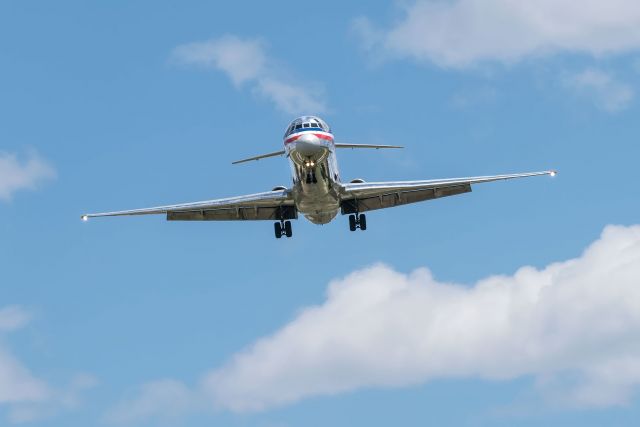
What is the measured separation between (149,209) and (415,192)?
13.9m

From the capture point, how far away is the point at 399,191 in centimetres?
7356

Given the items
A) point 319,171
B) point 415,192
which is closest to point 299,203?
point 319,171

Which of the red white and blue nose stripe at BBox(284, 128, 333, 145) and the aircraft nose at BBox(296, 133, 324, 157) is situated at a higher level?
the red white and blue nose stripe at BBox(284, 128, 333, 145)

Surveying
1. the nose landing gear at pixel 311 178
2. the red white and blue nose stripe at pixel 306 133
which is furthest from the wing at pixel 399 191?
the red white and blue nose stripe at pixel 306 133

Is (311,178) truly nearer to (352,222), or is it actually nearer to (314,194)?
(314,194)

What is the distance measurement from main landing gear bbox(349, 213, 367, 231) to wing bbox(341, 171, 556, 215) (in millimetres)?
421

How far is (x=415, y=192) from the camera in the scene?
74000 millimetres

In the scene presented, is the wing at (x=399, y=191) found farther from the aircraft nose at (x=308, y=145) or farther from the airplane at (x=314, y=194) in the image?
the aircraft nose at (x=308, y=145)

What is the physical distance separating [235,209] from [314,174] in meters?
8.55

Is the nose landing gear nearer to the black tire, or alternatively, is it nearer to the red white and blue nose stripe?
the red white and blue nose stripe

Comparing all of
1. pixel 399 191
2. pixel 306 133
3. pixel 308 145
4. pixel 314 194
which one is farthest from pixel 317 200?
pixel 399 191

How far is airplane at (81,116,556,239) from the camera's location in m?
66.9

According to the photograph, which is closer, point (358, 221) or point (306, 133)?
point (306, 133)

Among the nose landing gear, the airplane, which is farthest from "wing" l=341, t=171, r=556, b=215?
the nose landing gear
